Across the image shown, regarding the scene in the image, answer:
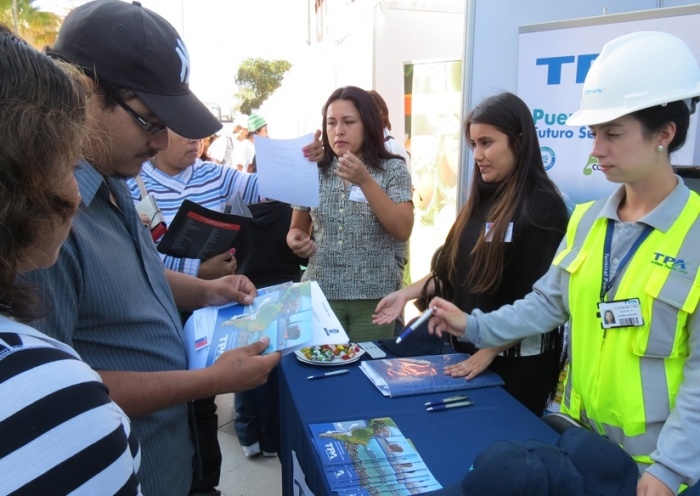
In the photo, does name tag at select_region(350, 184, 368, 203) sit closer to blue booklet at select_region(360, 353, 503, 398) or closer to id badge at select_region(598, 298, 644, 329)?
blue booklet at select_region(360, 353, 503, 398)

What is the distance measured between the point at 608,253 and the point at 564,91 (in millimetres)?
1862

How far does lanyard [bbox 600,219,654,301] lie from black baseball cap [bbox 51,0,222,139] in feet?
3.46

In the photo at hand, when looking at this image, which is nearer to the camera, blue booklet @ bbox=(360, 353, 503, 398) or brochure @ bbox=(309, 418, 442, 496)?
brochure @ bbox=(309, 418, 442, 496)

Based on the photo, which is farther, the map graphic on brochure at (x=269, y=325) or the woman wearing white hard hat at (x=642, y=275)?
the map graphic on brochure at (x=269, y=325)

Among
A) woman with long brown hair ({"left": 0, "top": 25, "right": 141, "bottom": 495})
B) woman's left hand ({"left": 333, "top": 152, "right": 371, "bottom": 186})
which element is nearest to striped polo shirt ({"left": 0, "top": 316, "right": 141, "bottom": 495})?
woman with long brown hair ({"left": 0, "top": 25, "right": 141, "bottom": 495})

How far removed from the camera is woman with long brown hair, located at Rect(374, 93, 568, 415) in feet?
5.65

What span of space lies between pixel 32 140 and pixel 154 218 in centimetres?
163

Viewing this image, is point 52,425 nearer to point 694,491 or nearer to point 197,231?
point 694,491

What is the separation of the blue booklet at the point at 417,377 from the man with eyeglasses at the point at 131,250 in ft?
1.57

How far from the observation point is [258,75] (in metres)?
36.3

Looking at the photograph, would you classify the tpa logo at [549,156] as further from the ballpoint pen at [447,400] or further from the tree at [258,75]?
the tree at [258,75]

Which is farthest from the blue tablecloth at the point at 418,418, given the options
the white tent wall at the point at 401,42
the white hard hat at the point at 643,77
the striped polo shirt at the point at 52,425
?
the white tent wall at the point at 401,42

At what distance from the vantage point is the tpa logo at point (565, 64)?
8.70ft

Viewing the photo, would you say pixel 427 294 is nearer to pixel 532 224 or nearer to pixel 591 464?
pixel 532 224
